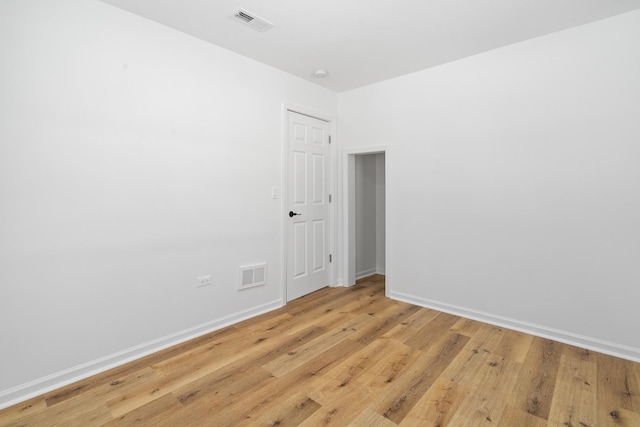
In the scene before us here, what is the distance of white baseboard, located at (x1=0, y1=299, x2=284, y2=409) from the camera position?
6.22 ft

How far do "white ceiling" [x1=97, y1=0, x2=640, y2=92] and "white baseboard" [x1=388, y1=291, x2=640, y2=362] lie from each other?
2.66 metres

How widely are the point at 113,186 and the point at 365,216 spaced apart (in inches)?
135

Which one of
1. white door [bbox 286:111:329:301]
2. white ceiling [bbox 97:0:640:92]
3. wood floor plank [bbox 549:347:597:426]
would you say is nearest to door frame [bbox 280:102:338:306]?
white door [bbox 286:111:329:301]

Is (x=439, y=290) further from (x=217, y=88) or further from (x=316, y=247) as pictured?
(x=217, y=88)

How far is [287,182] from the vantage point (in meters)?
3.54

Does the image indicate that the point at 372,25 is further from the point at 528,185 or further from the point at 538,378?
the point at 538,378

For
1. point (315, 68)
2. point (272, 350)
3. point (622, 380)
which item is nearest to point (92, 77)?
point (315, 68)

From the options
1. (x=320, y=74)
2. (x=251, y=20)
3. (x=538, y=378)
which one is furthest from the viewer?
(x=320, y=74)

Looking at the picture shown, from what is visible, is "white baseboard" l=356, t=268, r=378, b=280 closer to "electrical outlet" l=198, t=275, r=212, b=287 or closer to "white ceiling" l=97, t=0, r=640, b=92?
"electrical outlet" l=198, t=275, r=212, b=287

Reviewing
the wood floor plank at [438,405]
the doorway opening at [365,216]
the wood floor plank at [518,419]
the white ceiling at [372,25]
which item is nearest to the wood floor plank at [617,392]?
the wood floor plank at [518,419]

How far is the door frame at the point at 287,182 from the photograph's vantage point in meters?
3.49

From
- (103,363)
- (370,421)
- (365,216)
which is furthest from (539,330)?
(103,363)

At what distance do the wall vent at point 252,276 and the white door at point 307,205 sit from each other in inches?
15.2

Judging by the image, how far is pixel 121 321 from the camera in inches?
91.7
